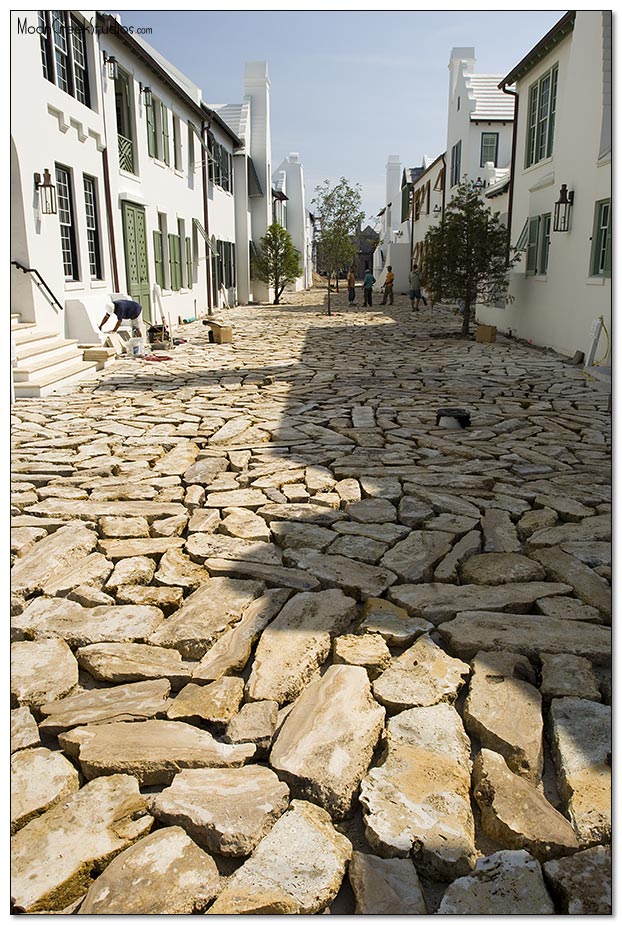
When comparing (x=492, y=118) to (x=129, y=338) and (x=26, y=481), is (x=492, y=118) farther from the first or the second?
(x=26, y=481)

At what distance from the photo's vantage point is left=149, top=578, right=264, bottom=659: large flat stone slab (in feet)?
11.5

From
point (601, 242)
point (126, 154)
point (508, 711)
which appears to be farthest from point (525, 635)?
point (126, 154)

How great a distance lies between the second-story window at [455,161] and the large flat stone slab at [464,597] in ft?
87.5

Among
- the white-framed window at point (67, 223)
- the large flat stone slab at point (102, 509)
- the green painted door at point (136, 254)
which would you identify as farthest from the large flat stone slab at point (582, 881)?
the green painted door at point (136, 254)

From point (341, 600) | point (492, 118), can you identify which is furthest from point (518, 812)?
point (492, 118)

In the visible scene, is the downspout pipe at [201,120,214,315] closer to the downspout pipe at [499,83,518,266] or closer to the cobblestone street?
the downspout pipe at [499,83,518,266]

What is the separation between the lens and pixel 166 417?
868cm

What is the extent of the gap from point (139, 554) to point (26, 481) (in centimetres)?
205

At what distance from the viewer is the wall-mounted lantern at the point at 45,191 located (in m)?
11.9

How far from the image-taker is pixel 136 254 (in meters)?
17.3

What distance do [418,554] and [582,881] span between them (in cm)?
246

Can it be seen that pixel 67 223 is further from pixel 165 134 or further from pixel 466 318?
pixel 466 318

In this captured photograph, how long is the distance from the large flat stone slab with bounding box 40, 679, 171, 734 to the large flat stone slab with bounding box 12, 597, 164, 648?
43 centimetres

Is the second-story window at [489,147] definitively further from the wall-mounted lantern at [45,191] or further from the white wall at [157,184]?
the wall-mounted lantern at [45,191]
